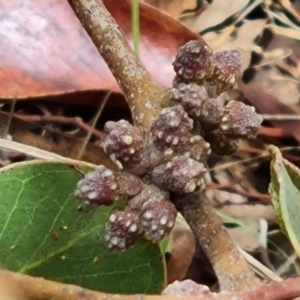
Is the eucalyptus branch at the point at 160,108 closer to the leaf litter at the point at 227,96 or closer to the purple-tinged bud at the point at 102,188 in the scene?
the purple-tinged bud at the point at 102,188

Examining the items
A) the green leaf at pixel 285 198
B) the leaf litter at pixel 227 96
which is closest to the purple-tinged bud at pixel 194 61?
the green leaf at pixel 285 198

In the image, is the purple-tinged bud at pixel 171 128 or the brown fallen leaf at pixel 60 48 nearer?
the purple-tinged bud at pixel 171 128

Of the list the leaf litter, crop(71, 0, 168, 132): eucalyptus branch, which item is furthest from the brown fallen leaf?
crop(71, 0, 168, 132): eucalyptus branch

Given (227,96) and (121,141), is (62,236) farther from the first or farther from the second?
(227,96)

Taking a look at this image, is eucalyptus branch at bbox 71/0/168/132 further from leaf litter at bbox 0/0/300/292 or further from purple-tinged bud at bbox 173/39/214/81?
leaf litter at bbox 0/0/300/292

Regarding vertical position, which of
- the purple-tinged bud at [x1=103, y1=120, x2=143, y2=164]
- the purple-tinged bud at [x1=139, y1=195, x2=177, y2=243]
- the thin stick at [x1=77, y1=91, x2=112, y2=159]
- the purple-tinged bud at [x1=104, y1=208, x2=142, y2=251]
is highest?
the purple-tinged bud at [x1=103, y1=120, x2=143, y2=164]

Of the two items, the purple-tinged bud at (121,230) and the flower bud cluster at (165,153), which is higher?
the flower bud cluster at (165,153)
